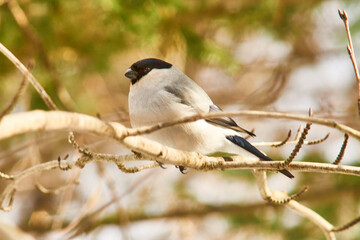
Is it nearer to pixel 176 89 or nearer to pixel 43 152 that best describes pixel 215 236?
pixel 43 152

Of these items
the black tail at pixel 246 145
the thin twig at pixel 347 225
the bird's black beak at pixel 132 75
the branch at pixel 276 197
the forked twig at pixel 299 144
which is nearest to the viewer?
the forked twig at pixel 299 144

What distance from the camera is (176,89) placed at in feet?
8.87

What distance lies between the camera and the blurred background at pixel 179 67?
11.3ft

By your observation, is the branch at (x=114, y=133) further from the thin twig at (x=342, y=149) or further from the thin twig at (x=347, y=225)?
the thin twig at (x=347, y=225)

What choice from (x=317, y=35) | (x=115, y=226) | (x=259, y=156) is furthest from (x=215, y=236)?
(x=259, y=156)

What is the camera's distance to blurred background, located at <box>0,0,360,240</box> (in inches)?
136

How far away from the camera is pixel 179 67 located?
428 cm

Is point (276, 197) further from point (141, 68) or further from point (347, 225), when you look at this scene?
point (141, 68)

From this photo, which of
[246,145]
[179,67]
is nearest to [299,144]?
[246,145]

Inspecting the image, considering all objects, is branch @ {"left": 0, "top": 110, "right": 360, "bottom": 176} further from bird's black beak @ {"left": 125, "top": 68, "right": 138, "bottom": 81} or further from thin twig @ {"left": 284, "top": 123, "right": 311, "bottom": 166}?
bird's black beak @ {"left": 125, "top": 68, "right": 138, "bottom": 81}

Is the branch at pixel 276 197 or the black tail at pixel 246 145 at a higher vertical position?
the black tail at pixel 246 145

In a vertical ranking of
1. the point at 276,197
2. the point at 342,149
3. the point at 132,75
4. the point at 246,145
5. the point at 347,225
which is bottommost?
the point at 347,225

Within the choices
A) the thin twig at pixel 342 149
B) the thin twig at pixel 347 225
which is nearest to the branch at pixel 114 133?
the thin twig at pixel 342 149

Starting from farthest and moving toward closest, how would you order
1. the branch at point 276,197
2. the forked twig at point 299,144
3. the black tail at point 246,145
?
the black tail at point 246,145, the branch at point 276,197, the forked twig at point 299,144
